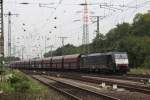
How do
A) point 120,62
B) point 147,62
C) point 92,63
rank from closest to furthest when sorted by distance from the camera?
1. point 120,62
2. point 92,63
3. point 147,62

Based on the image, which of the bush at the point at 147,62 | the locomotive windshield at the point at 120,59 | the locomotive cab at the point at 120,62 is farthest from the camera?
the bush at the point at 147,62

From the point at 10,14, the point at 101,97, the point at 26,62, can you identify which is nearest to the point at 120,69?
the point at 10,14

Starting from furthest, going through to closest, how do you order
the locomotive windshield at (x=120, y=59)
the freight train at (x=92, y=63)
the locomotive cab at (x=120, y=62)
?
the freight train at (x=92, y=63) < the locomotive windshield at (x=120, y=59) < the locomotive cab at (x=120, y=62)

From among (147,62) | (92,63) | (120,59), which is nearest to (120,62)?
(120,59)

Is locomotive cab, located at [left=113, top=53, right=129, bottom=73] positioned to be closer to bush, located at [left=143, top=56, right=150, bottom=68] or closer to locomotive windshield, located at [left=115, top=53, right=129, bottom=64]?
locomotive windshield, located at [left=115, top=53, right=129, bottom=64]

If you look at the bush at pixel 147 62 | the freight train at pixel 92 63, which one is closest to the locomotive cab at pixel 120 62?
the freight train at pixel 92 63

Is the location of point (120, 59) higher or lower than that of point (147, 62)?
higher

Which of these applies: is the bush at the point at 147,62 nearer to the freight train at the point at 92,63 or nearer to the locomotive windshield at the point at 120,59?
the freight train at the point at 92,63

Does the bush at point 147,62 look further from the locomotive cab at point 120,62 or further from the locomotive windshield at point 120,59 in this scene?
the locomotive cab at point 120,62

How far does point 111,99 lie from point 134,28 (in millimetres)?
77192

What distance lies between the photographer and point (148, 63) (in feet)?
221

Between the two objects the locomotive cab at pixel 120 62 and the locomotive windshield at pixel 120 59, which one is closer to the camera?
the locomotive cab at pixel 120 62

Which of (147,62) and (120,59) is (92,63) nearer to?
(120,59)

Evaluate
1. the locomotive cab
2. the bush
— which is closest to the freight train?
the locomotive cab
